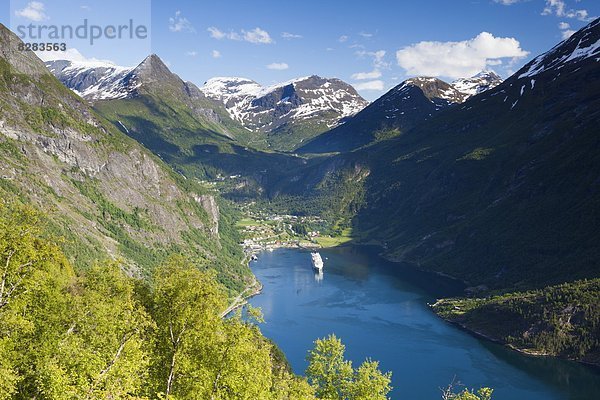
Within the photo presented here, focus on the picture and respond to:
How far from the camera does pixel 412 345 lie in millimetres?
140500

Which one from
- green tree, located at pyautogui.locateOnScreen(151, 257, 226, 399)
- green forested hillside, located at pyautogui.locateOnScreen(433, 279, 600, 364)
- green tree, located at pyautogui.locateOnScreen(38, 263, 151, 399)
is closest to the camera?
green tree, located at pyautogui.locateOnScreen(38, 263, 151, 399)

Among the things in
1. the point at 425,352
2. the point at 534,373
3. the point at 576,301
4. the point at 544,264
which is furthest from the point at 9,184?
the point at 544,264

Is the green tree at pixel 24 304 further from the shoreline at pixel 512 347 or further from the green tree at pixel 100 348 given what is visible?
the shoreline at pixel 512 347

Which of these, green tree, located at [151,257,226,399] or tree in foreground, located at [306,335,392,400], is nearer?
green tree, located at [151,257,226,399]

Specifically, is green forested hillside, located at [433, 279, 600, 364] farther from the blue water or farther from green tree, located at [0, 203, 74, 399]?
green tree, located at [0, 203, 74, 399]

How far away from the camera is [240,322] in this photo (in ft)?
111

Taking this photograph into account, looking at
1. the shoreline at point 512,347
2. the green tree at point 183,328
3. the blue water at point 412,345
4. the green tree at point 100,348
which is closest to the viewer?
the green tree at point 100,348

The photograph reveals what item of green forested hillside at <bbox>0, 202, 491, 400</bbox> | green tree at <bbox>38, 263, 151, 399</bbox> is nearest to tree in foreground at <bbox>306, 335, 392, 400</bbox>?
green forested hillside at <bbox>0, 202, 491, 400</bbox>

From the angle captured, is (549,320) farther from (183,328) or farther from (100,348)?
(100,348)

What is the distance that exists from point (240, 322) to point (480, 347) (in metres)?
123

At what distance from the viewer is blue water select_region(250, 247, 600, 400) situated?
114 metres

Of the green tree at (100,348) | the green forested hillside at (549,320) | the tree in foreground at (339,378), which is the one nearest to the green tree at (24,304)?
the green tree at (100,348)

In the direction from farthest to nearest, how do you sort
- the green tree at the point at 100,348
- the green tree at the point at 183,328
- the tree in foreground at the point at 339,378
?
the tree in foreground at the point at 339,378 → the green tree at the point at 183,328 → the green tree at the point at 100,348

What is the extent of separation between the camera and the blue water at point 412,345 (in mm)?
113938
